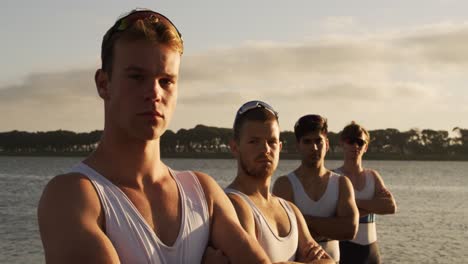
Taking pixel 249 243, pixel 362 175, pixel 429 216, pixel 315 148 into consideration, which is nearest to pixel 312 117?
pixel 315 148

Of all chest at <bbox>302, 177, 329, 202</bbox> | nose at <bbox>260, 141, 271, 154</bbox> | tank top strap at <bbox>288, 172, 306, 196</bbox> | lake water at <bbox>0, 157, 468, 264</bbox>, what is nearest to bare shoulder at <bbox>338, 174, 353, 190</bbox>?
chest at <bbox>302, 177, 329, 202</bbox>

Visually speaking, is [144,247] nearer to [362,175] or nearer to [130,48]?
[130,48]

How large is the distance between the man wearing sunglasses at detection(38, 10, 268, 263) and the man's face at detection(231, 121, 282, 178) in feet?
5.66

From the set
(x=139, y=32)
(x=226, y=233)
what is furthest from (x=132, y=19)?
(x=226, y=233)

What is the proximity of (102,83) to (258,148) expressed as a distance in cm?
198

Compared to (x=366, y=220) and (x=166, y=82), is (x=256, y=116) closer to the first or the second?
(x=166, y=82)

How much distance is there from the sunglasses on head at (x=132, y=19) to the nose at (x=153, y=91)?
0.24 m

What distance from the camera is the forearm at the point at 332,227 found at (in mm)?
6027

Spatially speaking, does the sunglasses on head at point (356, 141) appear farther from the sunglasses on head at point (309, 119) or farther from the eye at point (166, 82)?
the eye at point (166, 82)

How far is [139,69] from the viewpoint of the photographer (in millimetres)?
2629

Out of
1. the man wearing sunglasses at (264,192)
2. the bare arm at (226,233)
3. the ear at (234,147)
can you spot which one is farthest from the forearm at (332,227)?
the bare arm at (226,233)

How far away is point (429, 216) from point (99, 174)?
40.7 metres

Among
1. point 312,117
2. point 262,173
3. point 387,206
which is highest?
point 312,117

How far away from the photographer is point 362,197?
314 inches
